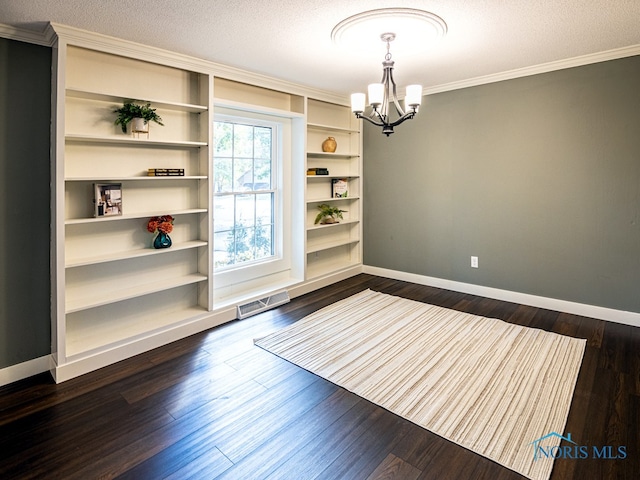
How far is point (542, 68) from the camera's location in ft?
11.6

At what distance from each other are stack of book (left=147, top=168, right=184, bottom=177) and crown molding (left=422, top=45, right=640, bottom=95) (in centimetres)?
293

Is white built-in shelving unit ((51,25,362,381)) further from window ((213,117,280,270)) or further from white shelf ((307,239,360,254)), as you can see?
white shelf ((307,239,360,254))

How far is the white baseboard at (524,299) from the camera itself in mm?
3416

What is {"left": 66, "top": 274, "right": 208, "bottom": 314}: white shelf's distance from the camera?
8.71 feet

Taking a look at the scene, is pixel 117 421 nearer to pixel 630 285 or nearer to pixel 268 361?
pixel 268 361

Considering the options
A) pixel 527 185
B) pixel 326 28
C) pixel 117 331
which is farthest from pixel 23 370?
pixel 527 185

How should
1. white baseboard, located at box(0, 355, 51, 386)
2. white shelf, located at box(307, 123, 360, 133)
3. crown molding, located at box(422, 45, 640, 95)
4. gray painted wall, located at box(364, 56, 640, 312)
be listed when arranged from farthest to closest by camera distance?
white shelf, located at box(307, 123, 360, 133) < gray painted wall, located at box(364, 56, 640, 312) < crown molding, located at box(422, 45, 640, 95) < white baseboard, located at box(0, 355, 51, 386)

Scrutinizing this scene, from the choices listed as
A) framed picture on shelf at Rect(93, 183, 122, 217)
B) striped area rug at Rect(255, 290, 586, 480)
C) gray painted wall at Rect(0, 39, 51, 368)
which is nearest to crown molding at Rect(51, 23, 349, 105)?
gray painted wall at Rect(0, 39, 51, 368)

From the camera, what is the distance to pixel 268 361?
2.74 m

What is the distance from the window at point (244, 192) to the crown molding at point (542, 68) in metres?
2.00

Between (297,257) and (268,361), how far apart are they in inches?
72.1

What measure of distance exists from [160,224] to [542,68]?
149 inches

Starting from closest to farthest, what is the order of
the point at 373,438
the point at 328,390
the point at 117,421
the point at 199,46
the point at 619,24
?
the point at 373,438
the point at 117,421
the point at 328,390
the point at 619,24
the point at 199,46

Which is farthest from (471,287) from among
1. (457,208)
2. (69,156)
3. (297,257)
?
(69,156)
